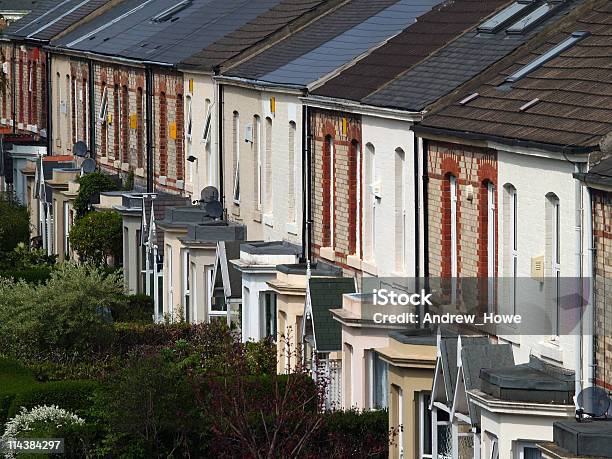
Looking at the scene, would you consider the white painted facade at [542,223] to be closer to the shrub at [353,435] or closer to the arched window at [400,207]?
the shrub at [353,435]

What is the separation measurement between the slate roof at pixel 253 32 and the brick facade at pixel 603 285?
880 inches

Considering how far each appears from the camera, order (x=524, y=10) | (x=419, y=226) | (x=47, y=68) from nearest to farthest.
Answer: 1. (x=419, y=226)
2. (x=524, y=10)
3. (x=47, y=68)

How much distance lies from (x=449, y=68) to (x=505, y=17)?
1.27 meters

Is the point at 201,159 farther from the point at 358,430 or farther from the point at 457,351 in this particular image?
the point at 457,351

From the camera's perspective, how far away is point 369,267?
3247cm

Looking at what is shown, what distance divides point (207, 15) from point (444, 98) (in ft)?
81.9

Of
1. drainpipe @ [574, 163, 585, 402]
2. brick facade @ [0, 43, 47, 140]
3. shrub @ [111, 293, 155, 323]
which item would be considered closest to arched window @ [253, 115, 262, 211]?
shrub @ [111, 293, 155, 323]

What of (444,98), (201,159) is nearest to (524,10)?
(444,98)

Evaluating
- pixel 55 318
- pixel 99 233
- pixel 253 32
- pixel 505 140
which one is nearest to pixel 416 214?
pixel 505 140

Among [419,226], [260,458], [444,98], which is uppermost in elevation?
[444,98]

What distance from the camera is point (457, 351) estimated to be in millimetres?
24562

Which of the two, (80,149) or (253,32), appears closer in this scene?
(253,32)

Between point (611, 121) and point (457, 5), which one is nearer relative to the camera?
point (611, 121)

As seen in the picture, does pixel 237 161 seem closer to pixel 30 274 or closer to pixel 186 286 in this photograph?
pixel 186 286
